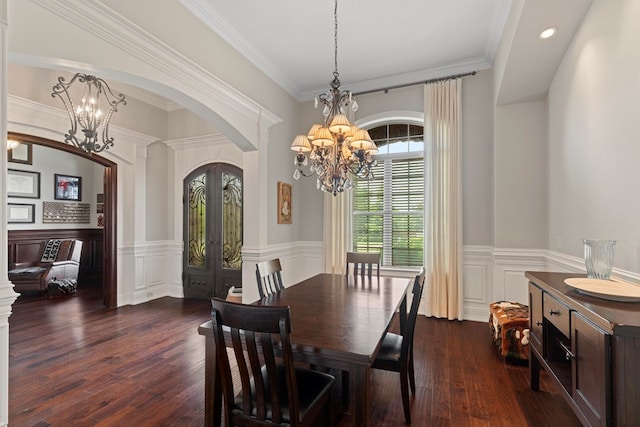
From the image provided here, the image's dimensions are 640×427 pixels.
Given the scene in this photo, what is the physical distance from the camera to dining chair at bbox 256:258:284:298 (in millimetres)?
2675

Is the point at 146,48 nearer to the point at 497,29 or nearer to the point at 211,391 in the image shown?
the point at 211,391

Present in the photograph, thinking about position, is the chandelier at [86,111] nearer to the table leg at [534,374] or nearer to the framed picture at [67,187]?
the framed picture at [67,187]

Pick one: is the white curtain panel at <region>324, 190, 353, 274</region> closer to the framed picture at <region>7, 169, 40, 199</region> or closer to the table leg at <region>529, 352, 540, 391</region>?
the table leg at <region>529, 352, 540, 391</region>

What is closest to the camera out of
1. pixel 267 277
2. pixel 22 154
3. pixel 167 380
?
pixel 167 380

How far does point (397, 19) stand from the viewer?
3.38 meters

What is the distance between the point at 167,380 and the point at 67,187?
6477mm

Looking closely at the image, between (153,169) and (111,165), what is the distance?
0.68 metres

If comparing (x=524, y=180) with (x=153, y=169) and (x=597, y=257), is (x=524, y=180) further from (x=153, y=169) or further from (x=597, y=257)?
(x=153, y=169)

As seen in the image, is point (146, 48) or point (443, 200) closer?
point (146, 48)

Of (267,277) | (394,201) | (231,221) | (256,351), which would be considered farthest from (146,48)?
(394,201)

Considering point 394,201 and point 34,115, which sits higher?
point 34,115

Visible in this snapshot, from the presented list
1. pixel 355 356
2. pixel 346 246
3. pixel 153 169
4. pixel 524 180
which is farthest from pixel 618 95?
pixel 153 169

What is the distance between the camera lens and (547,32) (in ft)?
8.91

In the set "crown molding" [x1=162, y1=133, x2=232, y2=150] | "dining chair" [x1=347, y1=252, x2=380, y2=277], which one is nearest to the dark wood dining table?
"dining chair" [x1=347, y1=252, x2=380, y2=277]
